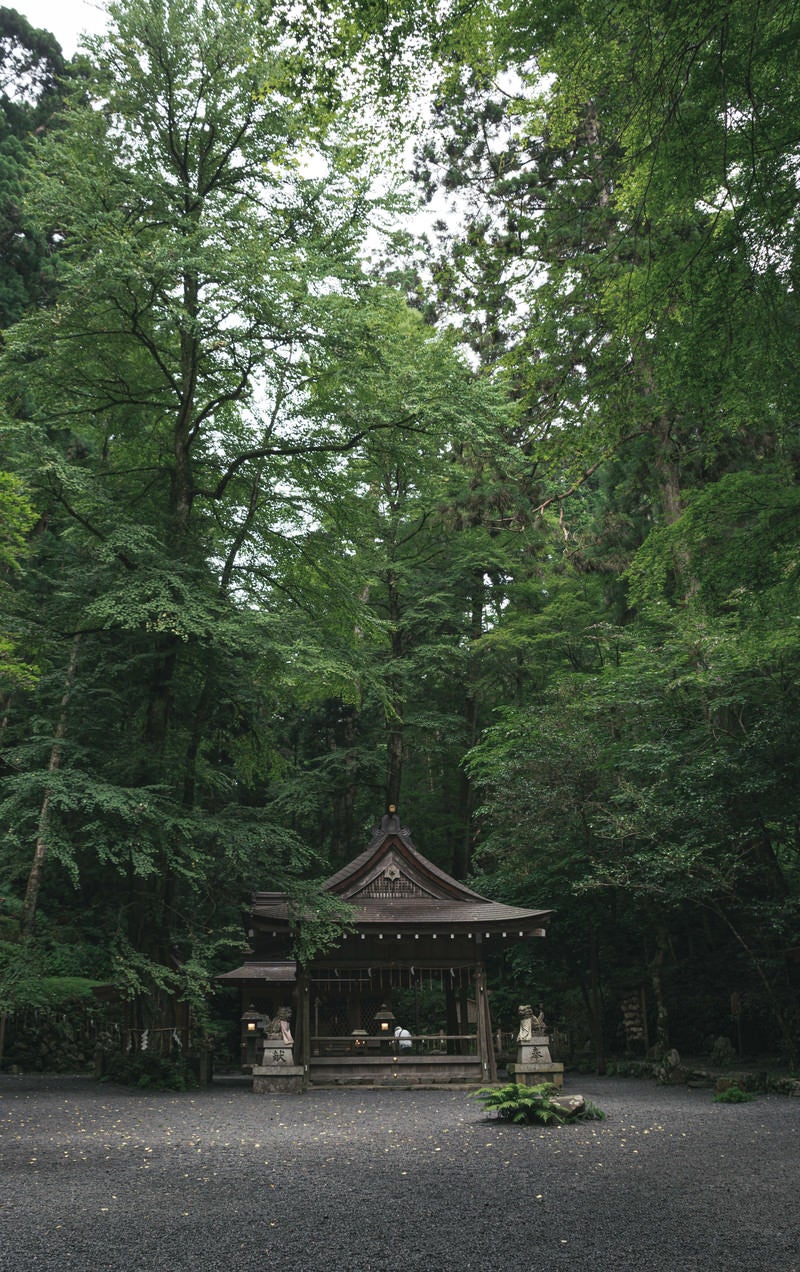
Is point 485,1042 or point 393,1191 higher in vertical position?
point 485,1042

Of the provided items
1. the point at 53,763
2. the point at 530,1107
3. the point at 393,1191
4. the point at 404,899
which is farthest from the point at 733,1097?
the point at 53,763

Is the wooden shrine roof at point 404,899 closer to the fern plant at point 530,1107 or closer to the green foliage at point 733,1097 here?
the green foliage at point 733,1097

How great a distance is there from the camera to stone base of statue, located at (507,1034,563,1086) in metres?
12.3

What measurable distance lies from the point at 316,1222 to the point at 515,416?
10767 millimetres

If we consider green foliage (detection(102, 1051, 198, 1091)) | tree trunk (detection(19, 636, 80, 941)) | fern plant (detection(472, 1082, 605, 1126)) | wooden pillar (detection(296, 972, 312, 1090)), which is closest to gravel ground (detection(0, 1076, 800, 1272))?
fern plant (detection(472, 1082, 605, 1126))

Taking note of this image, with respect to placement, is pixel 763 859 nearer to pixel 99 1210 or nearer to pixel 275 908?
pixel 275 908

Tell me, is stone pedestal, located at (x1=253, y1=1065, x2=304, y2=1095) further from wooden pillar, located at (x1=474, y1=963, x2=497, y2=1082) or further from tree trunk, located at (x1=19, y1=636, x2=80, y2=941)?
tree trunk, located at (x1=19, y1=636, x2=80, y2=941)

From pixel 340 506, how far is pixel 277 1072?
29.5ft

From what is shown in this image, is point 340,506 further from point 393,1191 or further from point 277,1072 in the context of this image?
point 393,1191

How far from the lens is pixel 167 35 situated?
13289 millimetres

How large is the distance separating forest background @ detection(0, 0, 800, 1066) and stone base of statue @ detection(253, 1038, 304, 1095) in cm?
204

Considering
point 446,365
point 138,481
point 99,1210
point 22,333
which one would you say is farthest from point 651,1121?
point 22,333

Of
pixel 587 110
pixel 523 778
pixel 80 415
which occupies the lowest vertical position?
pixel 523 778

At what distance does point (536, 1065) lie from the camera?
12.3 meters
